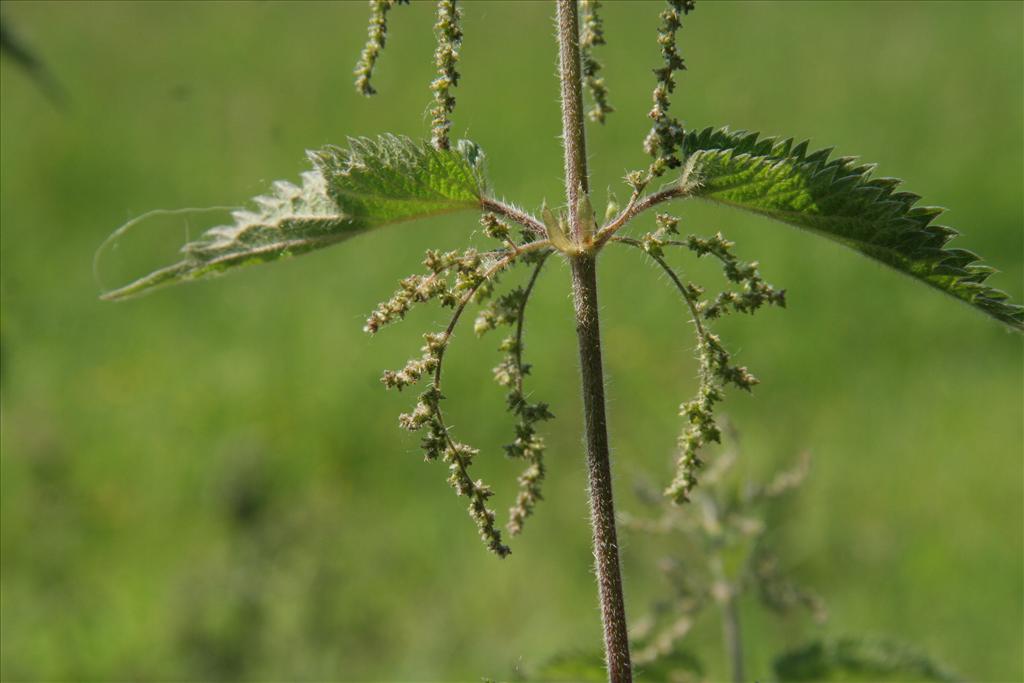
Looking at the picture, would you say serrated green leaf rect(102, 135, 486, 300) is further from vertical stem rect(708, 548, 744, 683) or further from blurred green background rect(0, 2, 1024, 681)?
vertical stem rect(708, 548, 744, 683)

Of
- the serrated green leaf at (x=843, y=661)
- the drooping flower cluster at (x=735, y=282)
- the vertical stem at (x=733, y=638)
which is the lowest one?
the serrated green leaf at (x=843, y=661)

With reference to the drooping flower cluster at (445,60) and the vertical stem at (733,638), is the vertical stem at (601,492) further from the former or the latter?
the vertical stem at (733,638)

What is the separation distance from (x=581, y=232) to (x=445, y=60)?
0.33 m

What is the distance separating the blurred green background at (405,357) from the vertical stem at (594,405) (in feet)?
5.40

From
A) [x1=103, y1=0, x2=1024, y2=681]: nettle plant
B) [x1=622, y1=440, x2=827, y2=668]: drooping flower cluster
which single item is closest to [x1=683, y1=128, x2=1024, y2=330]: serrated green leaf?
[x1=103, y1=0, x2=1024, y2=681]: nettle plant

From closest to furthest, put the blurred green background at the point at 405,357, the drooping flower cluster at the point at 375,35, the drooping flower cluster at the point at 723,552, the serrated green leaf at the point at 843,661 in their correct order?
the drooping flower cluster at the point at 375,35
the serrated green leaf at the point at 843,661
the drooping flower cluster at the point at 723,552
the blurred green background at the point at 405,357

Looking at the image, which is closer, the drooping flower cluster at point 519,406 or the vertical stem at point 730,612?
the drooping flower cluster at point 519,406

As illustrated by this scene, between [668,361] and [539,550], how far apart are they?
234cm

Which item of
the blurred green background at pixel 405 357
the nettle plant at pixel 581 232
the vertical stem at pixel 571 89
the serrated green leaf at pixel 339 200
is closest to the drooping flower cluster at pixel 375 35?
the nettle plant at pixel 581 232

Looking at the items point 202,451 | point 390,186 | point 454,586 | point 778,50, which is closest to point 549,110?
point 778,50

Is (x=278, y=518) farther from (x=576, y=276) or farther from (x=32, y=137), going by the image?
(x=32, y=137)

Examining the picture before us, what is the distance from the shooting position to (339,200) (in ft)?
5.86

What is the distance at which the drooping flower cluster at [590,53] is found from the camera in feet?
6.01

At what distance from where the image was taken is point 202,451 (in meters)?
7.82
